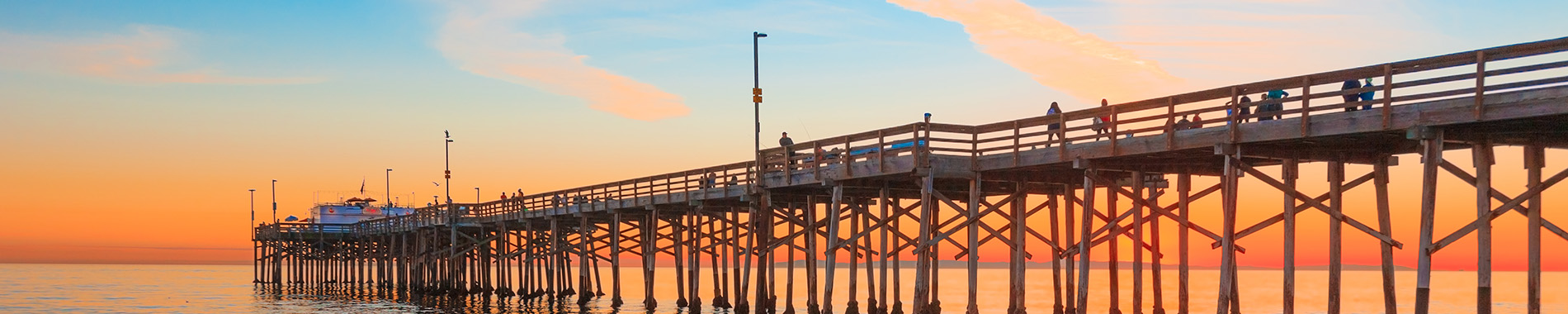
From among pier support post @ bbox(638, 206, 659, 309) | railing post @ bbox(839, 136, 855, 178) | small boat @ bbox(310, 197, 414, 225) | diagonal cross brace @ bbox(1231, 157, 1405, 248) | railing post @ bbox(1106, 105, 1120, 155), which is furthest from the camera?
small boat @ bbox(310, 197, 414, 225)

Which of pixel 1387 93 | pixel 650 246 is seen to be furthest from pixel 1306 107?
pixel 650 246

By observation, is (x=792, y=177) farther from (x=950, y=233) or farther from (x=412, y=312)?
(x=412, y=312)

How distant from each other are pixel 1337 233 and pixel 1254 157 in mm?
1979

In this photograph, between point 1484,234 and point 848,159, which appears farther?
point 848,159

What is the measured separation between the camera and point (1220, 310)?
2330 centimetres

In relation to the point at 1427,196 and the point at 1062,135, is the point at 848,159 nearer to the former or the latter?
the point at 1062,135

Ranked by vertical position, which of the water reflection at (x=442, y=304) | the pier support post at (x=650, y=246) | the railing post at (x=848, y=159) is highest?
the railing post at (x=848, y=159)

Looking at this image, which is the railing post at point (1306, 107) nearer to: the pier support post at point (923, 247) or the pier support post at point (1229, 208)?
the pier support post at point (1229, 208)

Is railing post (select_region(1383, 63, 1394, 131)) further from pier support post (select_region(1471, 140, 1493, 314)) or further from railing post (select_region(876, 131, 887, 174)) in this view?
railing post (select_region(876, 131, 887, 174))

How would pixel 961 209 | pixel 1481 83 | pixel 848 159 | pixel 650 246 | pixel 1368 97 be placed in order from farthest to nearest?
pixel 650 246
pixel 848 159
pixel 961 209
pixel 1368 97
pixel 1481 83

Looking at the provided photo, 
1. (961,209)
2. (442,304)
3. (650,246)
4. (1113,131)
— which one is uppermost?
(1113,131)

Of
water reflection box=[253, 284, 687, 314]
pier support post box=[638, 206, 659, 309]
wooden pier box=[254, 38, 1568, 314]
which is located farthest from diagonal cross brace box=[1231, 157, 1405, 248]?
pier support post box=[638, 206, 659, 309]

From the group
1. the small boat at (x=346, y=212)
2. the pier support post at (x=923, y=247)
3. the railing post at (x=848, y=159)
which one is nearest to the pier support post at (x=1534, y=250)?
the pier support post at (x=923, y=247)

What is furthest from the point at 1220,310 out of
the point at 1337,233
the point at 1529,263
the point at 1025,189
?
the point at 1025,189
